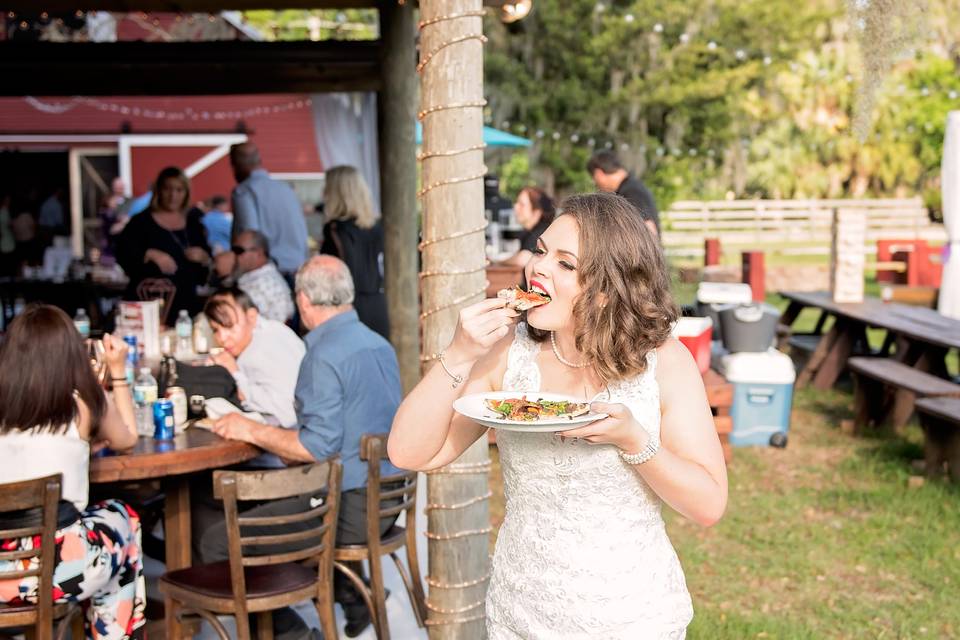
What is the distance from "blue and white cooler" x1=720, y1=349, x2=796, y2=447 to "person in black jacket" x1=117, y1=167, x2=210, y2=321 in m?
3.95

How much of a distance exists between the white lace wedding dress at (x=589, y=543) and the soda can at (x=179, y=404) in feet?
7.94

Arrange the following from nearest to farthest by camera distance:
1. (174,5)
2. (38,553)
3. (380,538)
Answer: (38,553), (380,538), (174,5)

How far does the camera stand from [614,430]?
1984 mm

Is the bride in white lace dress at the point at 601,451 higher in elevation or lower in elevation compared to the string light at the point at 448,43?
lower

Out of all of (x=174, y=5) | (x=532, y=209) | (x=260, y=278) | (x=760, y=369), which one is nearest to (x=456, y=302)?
(x=260, y=278)

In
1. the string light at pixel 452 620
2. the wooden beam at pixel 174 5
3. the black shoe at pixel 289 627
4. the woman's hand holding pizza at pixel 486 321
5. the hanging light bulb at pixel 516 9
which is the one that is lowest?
the black shoe at pixel 289 627

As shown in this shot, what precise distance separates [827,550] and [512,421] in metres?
4.42

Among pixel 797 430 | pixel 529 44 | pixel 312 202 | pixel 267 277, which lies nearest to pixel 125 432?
pixel 267 277

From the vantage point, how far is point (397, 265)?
816 cm

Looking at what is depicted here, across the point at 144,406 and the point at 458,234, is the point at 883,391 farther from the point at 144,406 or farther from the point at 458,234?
the point at 458,234

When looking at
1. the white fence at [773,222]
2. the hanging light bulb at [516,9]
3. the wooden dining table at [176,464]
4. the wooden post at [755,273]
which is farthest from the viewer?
the white fence at [773,222]

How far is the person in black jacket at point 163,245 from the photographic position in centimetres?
761

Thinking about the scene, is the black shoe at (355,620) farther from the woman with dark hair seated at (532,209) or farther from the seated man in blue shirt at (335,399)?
the woman with dark hair seated at (532,209)

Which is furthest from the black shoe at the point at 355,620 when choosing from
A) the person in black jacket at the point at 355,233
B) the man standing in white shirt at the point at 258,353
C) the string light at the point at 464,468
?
the person in black jacket at the point at 355,233
